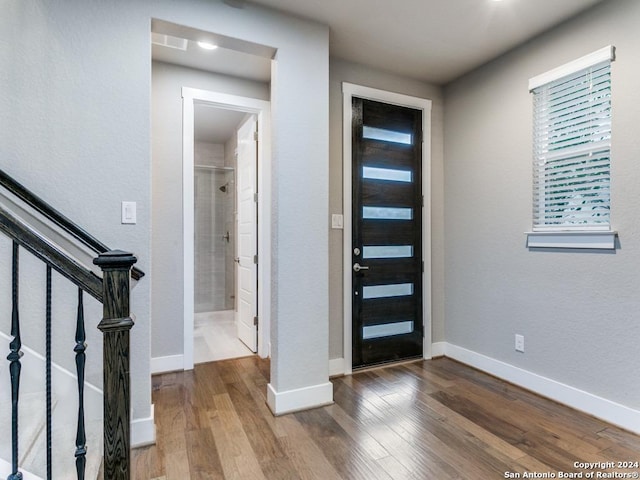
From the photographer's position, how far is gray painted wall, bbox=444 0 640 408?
6.76 ft

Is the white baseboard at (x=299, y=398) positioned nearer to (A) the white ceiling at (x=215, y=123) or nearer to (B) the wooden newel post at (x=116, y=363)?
(B) the wooden newel post at (x=116, y=363)

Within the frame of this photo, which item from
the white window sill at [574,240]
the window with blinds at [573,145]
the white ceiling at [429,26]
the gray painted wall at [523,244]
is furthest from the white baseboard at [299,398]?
the white ceiling at [429,26]

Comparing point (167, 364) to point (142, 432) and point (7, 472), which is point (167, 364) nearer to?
point (142, 432)

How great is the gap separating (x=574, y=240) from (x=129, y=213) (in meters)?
2.74

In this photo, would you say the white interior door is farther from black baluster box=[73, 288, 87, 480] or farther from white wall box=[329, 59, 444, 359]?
black baluster box=[73, 288, 87, 480]

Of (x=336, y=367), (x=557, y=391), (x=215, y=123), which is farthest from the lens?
(x=215, y=123)

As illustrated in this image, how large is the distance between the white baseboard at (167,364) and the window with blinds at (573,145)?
303 cm

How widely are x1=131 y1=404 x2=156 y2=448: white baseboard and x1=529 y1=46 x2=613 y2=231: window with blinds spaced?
2820 millimetres

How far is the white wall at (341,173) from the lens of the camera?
112 inches

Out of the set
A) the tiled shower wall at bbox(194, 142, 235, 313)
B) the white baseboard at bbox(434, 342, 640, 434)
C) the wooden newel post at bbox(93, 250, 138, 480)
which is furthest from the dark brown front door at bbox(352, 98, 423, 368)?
the tiled shower wall at bbox(194, 142, 235, 313)

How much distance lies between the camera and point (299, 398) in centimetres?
229

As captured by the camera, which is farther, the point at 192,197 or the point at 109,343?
the point at 192,197

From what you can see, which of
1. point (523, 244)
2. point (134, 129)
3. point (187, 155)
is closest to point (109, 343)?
point (134, 129)

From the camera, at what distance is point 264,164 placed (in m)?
3.28
